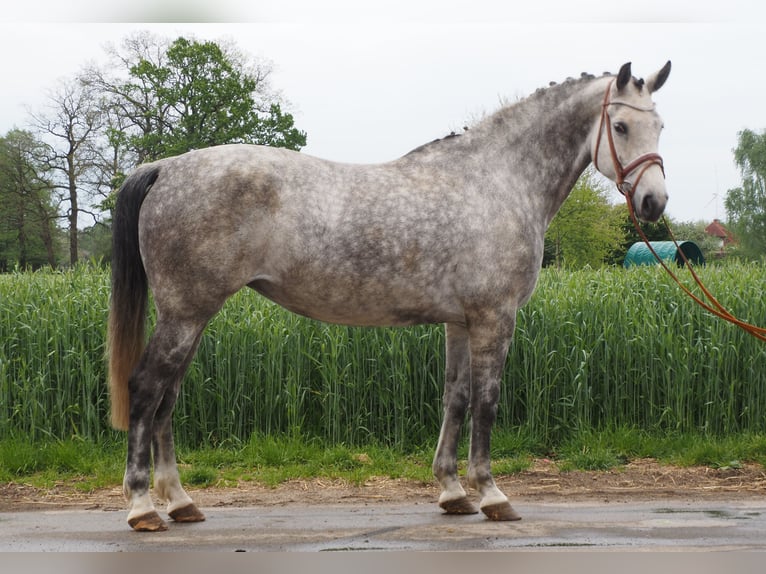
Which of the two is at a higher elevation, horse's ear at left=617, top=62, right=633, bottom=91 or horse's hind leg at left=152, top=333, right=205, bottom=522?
horse's ear at left=617, top=62, right=633, bottom=91

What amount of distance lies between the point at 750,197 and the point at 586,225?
20782 mm

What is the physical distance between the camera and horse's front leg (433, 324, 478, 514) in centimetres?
502

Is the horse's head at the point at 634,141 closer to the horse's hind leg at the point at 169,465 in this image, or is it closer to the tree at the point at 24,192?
the horse's hind leg at the point at 169,465

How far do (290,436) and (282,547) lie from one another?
9.85 feet

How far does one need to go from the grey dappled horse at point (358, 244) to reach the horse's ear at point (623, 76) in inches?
0.4

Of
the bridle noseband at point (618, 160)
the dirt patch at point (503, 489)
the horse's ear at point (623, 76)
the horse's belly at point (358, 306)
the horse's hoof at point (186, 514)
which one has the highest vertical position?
the horse's ear at point (623, 76)

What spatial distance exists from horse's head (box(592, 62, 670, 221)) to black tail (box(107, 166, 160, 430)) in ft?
9.32

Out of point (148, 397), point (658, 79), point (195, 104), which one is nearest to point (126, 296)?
point (148, 397)

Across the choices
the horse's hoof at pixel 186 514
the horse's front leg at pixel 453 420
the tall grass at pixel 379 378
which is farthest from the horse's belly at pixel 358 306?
the tall grass at pixel 379 378

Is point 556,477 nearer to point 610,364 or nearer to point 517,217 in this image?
point 610,364

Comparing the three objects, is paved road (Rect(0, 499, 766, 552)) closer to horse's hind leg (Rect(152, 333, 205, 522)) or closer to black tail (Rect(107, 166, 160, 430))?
horse's hind leg (Rect(152, 333, 205, 522))

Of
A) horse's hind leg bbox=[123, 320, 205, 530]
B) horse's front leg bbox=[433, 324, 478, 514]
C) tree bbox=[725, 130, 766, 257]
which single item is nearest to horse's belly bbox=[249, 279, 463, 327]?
horse's front leg bbox=[433, 324, 478, 514]

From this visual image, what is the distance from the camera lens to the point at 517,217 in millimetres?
4918

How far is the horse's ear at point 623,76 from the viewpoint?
4.77m
